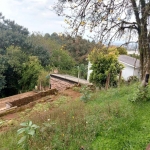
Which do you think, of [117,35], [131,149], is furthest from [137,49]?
[131,149]

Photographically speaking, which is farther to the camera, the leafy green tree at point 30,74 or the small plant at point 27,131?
the leafy green tree at point 30,74

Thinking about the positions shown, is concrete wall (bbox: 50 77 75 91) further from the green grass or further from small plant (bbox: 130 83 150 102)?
the green grass

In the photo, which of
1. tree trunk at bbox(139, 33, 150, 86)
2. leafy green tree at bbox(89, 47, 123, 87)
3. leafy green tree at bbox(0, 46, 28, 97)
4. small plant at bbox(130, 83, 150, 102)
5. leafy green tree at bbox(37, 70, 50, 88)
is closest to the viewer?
small plant at bbox(130, 83, 150, 102)

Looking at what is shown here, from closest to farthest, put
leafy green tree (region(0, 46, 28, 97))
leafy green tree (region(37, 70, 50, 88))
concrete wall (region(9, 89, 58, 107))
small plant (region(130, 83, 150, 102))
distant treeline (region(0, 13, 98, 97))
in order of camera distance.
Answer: small plant (region(130, 83, 150, 102)), concrete wall (region(9, 89, 58, 107)), leafy green tree (region(37, 70, 50, 88)), distant treeline (region(0, 13, 98, 97)), leafy green tree (region(0, 46, 28, 97))

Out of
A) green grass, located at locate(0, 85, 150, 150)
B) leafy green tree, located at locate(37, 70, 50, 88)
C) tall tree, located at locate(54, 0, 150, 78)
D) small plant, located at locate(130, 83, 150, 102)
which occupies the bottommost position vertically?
leafy green tree, located at locate(37, 70, 50, 88)

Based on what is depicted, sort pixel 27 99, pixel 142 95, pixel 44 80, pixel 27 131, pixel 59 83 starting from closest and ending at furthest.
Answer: pixel 27 131 → pixel 142 95 → pixel 27 99 → pixel 59 83 → pixel 44 80

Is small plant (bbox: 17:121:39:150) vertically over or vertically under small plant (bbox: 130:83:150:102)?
under

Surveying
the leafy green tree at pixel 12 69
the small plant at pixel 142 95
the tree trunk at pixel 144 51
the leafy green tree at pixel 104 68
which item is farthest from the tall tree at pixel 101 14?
the leafy green tree at pixel 12 69

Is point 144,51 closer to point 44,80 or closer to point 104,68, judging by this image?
point 104,68

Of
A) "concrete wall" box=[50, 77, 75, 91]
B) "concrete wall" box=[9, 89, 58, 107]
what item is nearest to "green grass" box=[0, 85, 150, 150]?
"concrete wall" box=[9, 89, 58, 107]

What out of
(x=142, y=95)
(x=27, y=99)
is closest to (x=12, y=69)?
(x=27, y=99)

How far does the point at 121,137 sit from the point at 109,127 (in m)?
0.25

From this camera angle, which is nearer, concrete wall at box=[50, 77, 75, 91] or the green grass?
the green grass

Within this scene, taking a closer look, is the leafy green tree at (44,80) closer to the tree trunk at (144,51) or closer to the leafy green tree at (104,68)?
the leafy green tree at (104,68)
